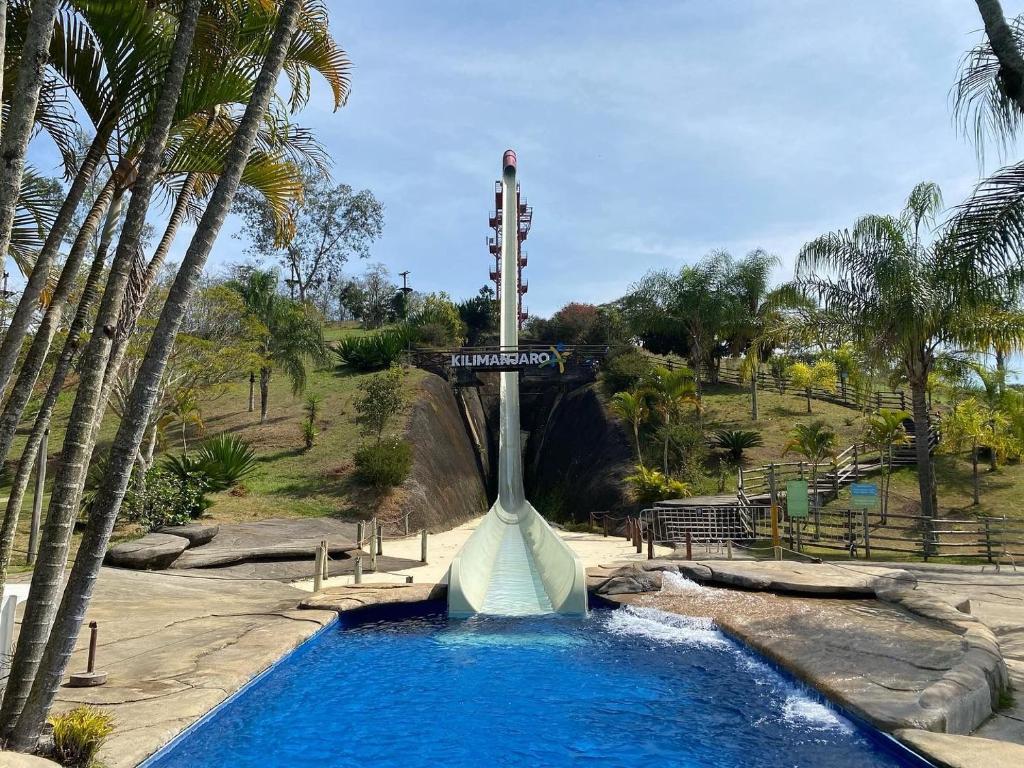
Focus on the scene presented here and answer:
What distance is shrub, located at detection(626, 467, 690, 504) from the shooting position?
71.7ft

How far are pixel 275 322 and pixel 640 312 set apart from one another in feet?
54.6

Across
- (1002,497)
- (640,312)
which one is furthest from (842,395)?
(1002,497)

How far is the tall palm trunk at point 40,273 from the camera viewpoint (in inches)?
165

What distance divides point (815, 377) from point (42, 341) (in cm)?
3369

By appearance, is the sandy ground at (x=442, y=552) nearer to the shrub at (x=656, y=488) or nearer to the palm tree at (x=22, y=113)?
the shrub at (x=656, y=488)

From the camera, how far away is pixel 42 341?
4.91 meters

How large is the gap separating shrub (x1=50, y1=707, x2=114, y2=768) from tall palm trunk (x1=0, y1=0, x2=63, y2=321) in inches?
112

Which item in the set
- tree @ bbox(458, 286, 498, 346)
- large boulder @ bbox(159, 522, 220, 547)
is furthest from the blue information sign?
tree @ bbox(458, 286, 498, 346)

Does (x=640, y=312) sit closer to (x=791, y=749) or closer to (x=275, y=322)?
(x=275, y=322)

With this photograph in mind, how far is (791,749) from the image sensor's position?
555cm

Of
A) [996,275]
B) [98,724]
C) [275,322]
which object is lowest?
[98,724]

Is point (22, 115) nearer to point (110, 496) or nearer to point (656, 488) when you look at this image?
point (110, 496)


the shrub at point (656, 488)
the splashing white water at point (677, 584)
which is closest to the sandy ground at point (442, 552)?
the shrub at point (656, 488)

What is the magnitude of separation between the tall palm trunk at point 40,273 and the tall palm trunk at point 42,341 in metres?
0.12
